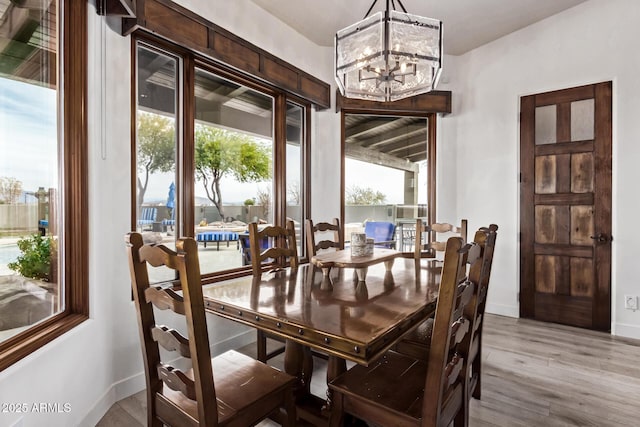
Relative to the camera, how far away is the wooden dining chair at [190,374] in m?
1.10

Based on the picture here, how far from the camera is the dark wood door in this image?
11.1 ft

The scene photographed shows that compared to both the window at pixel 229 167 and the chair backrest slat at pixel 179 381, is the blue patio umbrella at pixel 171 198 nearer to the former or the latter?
the window at pixel 229 167

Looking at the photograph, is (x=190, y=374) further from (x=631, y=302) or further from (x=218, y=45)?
(x=631, y=302)

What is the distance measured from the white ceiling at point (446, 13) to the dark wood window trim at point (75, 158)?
1.67m

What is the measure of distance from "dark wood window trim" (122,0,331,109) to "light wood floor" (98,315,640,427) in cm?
238

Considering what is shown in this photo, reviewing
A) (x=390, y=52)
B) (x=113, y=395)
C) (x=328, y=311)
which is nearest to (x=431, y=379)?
(x=328, y=311)

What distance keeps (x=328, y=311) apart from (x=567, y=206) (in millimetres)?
3339

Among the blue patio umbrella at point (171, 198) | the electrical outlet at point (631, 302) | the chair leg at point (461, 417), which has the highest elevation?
the blue patio umbrella at point (171, 198)

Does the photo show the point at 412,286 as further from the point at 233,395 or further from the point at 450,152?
the point at 450,152

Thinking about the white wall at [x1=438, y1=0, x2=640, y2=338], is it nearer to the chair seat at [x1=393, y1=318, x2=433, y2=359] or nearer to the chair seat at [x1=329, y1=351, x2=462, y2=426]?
the chair seat at [x1=393, y1=318, x2=433, y2=359]

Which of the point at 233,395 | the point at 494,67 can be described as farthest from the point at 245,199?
the point at 494,67

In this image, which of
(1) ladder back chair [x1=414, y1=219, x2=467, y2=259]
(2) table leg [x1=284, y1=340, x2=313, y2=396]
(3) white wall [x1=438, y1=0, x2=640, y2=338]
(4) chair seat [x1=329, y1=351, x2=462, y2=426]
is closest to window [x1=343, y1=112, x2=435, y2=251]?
(3) white wall [x1=438, y1=0, x2=640, y2=338]

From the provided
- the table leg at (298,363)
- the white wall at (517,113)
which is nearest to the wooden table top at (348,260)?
the table leg at (298,363)

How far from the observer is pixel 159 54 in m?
2.52
